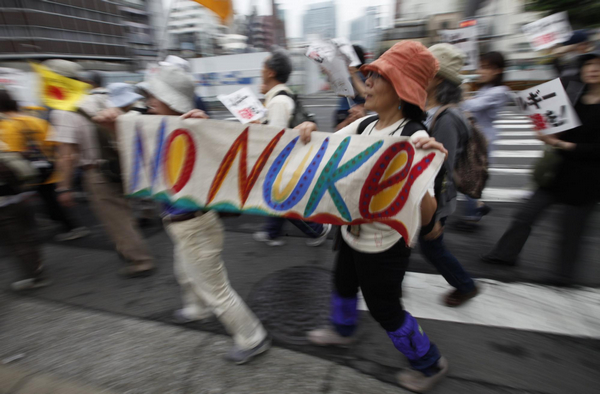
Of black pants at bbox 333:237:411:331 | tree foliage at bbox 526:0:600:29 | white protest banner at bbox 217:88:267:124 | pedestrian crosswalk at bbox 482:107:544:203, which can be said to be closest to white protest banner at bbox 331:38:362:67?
white protest banner at bbox 217:88:267:124

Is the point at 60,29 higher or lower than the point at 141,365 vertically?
higher

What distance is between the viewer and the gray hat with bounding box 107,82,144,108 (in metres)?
2.75

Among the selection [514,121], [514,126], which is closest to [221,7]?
[514,126]

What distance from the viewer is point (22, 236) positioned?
3.18 meters

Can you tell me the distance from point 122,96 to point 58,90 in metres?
0.55

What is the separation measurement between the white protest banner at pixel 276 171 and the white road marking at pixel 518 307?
137cm

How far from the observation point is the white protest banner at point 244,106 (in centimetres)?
350

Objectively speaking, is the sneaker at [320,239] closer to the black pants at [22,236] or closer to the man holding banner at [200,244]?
the man holding banner at [200,244]

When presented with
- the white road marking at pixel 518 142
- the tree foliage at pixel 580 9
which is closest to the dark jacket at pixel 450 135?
the tree foliage at pixel 580 9

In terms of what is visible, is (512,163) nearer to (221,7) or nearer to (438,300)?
(438,300)

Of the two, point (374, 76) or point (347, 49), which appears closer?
point (374, 76)

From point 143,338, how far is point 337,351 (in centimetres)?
138

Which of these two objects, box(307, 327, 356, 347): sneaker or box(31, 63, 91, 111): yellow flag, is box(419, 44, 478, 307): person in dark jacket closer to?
box(307, 327, 356, 347): sneaker

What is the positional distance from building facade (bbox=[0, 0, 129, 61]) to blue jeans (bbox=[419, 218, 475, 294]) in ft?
Answer: 103
